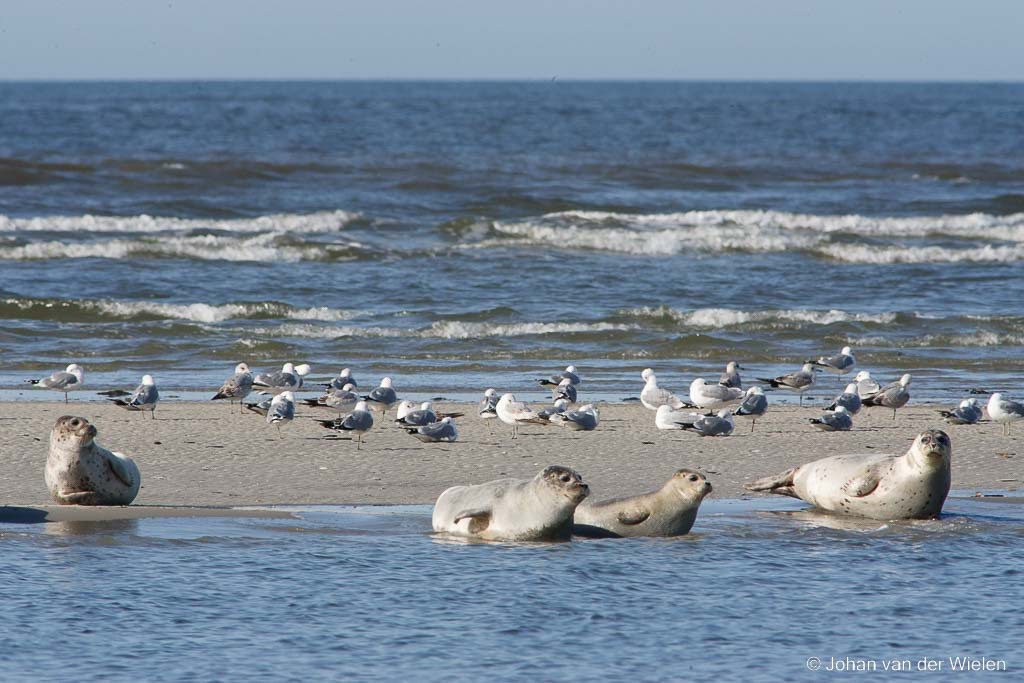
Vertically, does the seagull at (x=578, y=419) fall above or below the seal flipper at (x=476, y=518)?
above

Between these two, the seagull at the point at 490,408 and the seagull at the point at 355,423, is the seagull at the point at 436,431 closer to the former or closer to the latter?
the seagull at the point at 355,423

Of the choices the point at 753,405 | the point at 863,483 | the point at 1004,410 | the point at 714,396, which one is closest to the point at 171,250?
the point at 714,396

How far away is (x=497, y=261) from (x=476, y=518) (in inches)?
690

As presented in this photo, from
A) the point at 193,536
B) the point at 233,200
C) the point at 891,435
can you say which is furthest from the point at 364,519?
the point at 233,200

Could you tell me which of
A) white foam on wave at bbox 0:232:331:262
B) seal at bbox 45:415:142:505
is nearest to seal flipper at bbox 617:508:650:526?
seal at bbox 45:415:142:505

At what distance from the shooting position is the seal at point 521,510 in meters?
8.59

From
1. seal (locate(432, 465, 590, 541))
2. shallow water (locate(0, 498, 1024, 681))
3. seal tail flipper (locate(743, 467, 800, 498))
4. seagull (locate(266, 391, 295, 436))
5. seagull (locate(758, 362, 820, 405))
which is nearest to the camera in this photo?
shallow water (locate(0, 498, 1024, 681))

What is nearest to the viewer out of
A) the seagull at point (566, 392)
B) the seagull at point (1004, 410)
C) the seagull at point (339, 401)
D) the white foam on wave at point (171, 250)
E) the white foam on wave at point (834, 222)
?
the seagull at point (1004, 410)

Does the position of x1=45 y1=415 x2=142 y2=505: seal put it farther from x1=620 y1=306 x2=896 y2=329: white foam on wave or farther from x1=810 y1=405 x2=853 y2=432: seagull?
x1=620 y1=306 x2=896 y2=329: white foam on wave

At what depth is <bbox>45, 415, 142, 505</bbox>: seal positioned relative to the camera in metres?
9.18

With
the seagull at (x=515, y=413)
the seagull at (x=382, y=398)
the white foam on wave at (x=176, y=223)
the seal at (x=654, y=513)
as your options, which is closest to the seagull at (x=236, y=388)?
the seagull at (x=382, y=398)

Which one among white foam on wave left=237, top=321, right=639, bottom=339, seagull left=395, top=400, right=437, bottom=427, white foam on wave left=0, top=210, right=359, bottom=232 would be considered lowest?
seagull left=395, top=400, right=437, bottom=427

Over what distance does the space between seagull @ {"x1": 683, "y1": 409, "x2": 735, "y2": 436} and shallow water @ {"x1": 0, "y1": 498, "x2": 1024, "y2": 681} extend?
300cm

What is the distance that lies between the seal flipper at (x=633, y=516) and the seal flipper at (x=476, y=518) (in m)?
0.82
